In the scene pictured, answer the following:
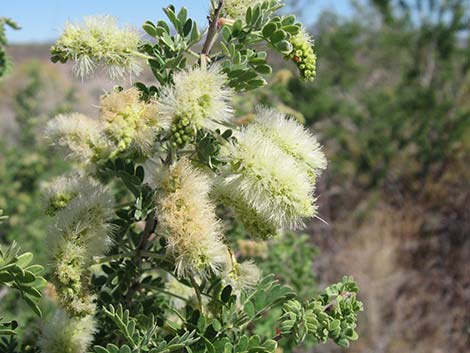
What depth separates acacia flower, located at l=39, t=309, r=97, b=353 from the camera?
3.91 feet

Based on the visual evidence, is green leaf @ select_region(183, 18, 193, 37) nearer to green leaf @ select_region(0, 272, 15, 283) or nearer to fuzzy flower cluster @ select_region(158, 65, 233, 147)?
fuzzy flower cluster @ select_region(158, 65, 233, 147)

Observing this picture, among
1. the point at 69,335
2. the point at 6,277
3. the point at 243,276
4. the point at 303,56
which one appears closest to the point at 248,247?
the point at 243,276

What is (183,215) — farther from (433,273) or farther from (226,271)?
(433,273)

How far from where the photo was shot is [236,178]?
3.54 ft

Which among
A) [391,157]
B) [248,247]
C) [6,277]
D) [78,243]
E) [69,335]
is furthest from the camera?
[391,157]

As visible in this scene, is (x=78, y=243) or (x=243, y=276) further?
(x=243, y=276)

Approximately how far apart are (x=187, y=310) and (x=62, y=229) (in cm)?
34

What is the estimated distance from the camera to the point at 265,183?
105 centimetres

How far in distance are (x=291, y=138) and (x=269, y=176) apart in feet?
0.40

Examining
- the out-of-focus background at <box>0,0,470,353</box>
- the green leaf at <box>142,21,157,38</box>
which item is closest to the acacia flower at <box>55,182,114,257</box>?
the green leaf at <box>142,21,157,38</box>

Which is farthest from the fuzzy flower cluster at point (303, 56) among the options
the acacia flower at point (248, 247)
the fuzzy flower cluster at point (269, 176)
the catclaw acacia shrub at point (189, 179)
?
the acacia flower at point (248, 247)

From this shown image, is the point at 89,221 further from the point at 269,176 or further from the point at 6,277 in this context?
the point at 269,176

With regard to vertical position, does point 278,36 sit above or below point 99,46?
above

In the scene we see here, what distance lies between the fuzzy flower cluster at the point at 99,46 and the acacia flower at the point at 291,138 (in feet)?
0.87
